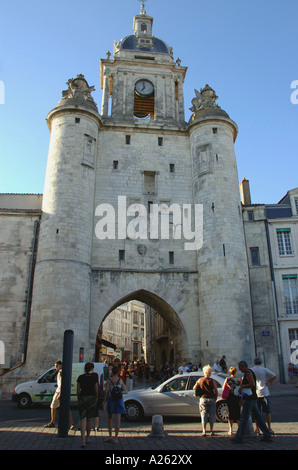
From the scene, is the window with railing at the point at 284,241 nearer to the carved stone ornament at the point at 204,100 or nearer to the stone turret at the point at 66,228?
the carved stone ornament at the point at 204,100

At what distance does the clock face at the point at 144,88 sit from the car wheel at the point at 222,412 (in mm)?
20081

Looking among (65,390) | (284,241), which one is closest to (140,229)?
(284,241)

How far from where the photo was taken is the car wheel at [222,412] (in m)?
8.60

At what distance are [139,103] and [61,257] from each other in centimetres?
1335

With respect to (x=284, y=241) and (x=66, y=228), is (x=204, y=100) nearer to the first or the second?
(x=284, y=241)

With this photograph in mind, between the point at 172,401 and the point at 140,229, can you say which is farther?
the point at 140,229

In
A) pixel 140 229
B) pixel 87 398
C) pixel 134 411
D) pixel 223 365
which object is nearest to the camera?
pixel 87 398

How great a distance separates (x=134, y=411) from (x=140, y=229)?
447 inches

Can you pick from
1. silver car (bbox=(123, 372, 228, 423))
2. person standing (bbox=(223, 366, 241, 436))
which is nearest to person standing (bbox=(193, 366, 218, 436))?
person standing (bbox=(223, 366, 241, 436))

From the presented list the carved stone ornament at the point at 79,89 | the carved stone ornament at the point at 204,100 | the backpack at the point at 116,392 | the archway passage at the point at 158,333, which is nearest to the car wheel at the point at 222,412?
the backpack at the point at 116,392

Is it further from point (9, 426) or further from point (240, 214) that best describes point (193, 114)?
point (9, 426)

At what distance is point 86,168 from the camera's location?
1934cm

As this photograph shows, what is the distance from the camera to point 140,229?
63.8 ft

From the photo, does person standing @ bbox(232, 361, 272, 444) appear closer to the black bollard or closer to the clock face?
the black bollard
